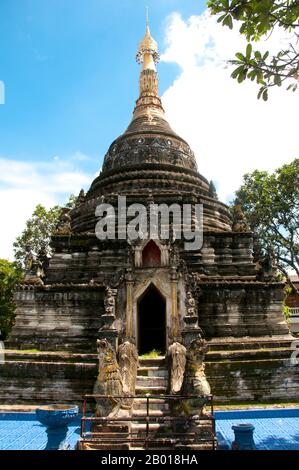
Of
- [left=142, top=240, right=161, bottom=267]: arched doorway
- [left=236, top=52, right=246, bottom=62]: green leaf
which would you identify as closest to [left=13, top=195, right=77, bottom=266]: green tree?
[left=142, top=240, right=161, bottom=267]: arched doorway

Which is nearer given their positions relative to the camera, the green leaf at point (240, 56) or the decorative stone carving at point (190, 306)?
the green leaf at point (240, 56)

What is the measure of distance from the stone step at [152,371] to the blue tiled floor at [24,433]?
248cm

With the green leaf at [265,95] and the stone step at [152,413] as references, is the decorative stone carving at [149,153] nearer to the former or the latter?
the stone step at [152,413]

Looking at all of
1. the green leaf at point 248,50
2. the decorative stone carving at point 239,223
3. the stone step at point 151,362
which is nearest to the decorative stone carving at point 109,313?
the stone step at point 151,362

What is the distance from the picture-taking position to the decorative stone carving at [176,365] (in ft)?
36.7

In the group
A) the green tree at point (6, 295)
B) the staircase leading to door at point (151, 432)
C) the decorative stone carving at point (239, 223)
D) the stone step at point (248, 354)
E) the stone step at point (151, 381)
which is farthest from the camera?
the green tree at point (6, 295)

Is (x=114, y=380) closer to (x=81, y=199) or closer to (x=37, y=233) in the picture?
(x=81, y=199)

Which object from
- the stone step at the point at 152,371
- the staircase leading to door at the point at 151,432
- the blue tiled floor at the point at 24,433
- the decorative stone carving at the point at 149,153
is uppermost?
the decorative stone carving at the point at 149,153

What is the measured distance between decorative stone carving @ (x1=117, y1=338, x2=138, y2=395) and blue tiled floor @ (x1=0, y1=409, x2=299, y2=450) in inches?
72.8

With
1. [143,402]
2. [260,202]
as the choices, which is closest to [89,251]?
[143,402]

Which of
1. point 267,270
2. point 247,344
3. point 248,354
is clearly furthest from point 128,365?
point 267,270

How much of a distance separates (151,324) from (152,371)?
4456mm

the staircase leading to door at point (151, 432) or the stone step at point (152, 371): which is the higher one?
the stone step at point (152, 371)
